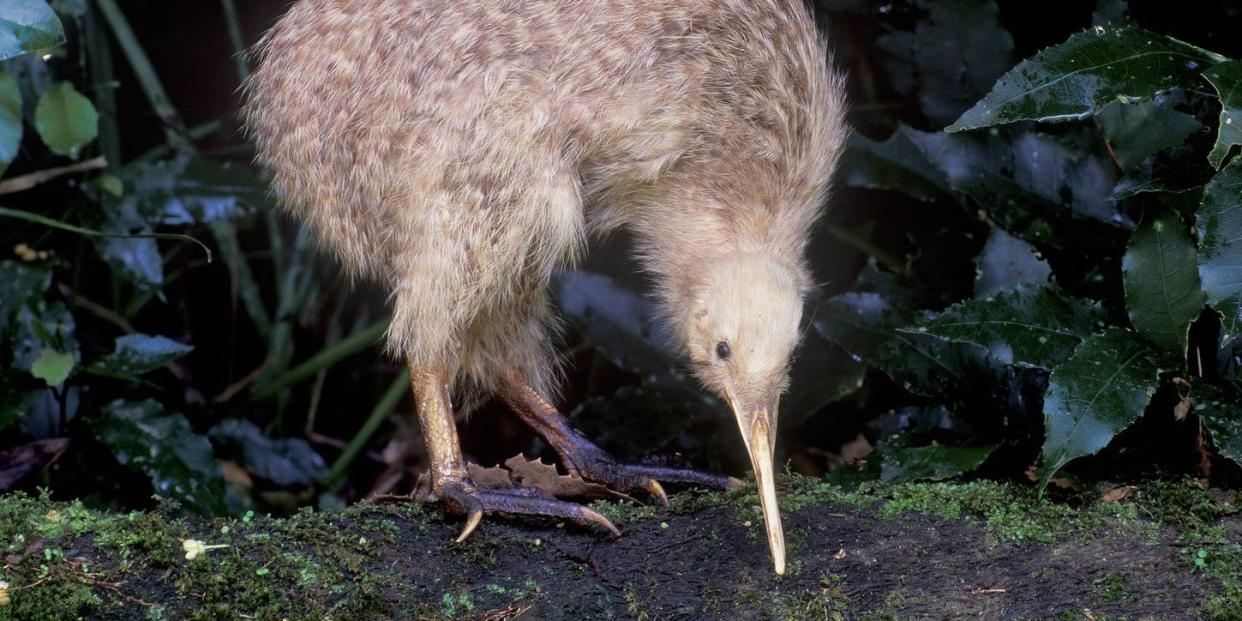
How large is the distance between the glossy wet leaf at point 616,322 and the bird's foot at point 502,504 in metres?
0.95

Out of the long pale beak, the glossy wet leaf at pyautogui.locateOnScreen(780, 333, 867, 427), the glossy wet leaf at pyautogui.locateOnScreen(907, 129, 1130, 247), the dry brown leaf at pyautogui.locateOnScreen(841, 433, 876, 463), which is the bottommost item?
the dry brown leaf at pyautogui.locateOnScreen(841, 433, 876, 463)

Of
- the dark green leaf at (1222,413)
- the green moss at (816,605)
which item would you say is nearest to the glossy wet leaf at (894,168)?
the dark green leaf at (1222,413)

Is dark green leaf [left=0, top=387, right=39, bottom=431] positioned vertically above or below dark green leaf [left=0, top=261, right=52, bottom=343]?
below

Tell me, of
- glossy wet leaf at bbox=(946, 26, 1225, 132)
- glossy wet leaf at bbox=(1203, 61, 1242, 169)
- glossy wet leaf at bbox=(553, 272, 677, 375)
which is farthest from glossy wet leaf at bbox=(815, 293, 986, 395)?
glossy wet leaf at bbox=(1203, 61, 1242, 169)

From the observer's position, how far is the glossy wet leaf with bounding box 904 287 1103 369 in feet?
9.98

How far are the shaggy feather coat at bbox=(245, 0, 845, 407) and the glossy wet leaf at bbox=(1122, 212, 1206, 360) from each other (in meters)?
0.89

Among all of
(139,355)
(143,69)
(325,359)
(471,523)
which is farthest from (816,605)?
(143,69)

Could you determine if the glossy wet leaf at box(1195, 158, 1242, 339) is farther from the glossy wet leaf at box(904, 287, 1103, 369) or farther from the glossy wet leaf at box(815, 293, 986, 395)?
the glossy wet leaf at box(815, 293, 986, 395)

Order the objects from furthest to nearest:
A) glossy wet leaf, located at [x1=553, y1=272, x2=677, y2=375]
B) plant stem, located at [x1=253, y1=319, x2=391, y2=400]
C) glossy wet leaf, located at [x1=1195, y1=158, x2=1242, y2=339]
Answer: plant stem, located at [x1=253, y1=319, x2=391, y2=400]
glossy wet leaf, located at [x1=553, y1=272, x2=677, y2=375]
glossy wet leaf, located at [x1=1195, y1=158, x2=1242, y2=339]

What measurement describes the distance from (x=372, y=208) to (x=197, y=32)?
238 centimetres

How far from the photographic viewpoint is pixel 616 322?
13.3 feet

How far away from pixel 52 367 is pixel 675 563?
214 cm

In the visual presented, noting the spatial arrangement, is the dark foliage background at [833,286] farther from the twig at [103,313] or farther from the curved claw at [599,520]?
the curved claw at [599,520]

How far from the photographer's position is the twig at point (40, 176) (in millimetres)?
3926
